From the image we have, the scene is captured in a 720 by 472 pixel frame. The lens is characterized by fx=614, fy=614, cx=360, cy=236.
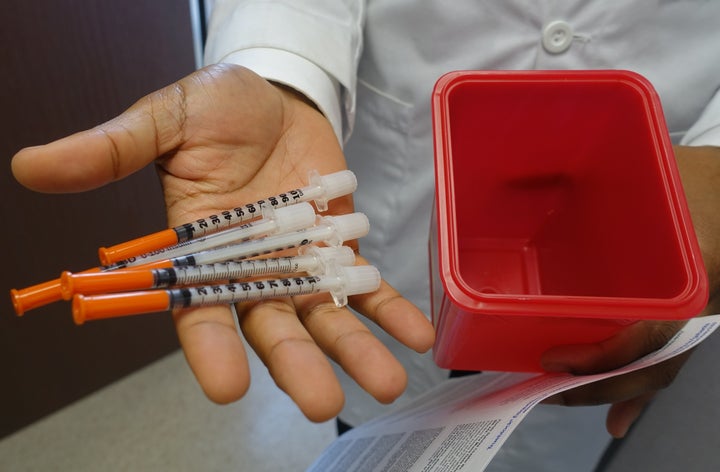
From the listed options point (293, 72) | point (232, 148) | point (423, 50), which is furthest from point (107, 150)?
point (423, 50)

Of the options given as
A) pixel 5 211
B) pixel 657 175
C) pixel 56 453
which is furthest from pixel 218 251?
pixel 56 453

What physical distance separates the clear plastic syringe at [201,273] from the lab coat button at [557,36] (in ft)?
1.16

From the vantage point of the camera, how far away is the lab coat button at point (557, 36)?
0.73 m

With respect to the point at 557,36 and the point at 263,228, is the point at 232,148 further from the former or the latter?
the point at 557,36

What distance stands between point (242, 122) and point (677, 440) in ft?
1.90

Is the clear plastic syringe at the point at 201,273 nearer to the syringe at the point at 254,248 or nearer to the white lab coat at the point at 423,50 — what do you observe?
the syringe at the point at 254,248

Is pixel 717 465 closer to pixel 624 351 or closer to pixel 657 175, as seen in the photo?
pixel 624 351

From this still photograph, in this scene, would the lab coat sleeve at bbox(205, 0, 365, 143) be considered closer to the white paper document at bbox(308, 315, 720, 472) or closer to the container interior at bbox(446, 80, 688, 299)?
the container interior at bbox(446, 80, 688, 299)

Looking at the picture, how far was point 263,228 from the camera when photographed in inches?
26.4

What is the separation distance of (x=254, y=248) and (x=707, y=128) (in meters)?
0.57

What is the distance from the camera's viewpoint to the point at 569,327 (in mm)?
571

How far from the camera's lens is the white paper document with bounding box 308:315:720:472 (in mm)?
505

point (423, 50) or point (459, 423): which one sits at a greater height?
point (423, 50)

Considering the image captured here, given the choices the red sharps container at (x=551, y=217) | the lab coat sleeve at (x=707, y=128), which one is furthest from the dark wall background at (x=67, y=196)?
the lab coat sleeve at (x=707, y=128)
